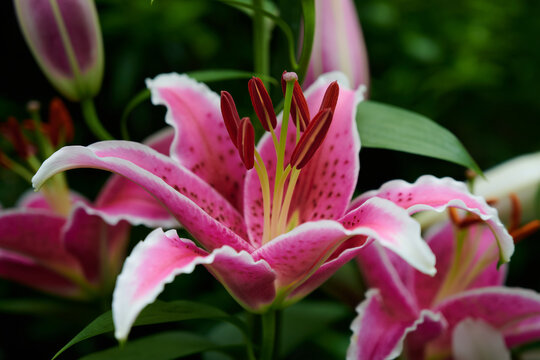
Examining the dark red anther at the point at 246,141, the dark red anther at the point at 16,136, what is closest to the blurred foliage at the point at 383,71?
the dark red anther at the point at 16,136

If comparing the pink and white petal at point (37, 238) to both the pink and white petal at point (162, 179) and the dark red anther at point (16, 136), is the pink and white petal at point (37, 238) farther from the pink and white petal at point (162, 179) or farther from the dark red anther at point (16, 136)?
the pink and white petal at point (162, 179)

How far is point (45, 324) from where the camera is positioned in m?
1.00

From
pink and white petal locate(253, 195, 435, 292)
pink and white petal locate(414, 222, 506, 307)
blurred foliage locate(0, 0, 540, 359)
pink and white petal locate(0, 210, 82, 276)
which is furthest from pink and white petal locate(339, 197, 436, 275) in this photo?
blurred foliage locate(0, 0, 540, 359)

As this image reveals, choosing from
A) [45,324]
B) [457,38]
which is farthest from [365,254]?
[457,38]

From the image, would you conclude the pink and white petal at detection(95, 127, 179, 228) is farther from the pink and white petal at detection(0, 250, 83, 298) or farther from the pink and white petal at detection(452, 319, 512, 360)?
the pink and white petal at detection(452, 319, 512, 360)

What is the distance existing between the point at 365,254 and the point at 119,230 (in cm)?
28

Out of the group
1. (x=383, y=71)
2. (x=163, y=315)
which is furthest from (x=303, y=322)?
(x=383, y=71)

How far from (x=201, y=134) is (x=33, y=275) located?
0.28 metres

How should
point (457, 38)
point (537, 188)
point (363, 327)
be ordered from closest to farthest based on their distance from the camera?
point (363, 327), point (537, 188), point (457, 38)

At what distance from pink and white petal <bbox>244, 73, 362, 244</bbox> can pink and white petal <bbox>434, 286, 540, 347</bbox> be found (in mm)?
138

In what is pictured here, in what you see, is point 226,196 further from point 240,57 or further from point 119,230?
point 240,57

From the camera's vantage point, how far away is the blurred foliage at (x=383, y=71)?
1092mm

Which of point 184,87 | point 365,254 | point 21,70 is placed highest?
point 184,87

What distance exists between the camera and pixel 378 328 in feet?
1.54
